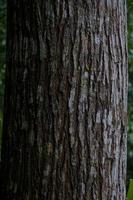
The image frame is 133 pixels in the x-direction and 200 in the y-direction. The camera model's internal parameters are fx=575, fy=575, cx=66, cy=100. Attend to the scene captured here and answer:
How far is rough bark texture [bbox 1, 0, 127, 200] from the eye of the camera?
2.18 meters

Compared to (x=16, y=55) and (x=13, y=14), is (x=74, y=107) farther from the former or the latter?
(x=13, y=14)

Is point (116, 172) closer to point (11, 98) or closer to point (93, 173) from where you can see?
point (93, 173)

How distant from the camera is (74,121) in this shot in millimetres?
2189

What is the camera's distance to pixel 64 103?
219 centimetres

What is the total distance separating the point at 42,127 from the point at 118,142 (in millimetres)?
317

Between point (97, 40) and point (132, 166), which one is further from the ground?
point (97, 40)

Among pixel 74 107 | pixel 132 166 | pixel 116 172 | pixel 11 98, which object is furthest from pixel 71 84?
pixel 132 166

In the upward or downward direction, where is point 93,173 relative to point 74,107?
downward

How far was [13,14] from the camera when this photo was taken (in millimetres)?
2293

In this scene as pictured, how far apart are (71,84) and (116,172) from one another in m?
0.39

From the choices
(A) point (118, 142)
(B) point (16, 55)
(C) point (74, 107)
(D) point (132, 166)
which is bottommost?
(D) point (132, 166)

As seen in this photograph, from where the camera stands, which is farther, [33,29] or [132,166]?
[132,166]

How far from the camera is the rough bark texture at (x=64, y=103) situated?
2.18 meters

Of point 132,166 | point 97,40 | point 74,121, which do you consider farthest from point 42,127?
point 132,166
